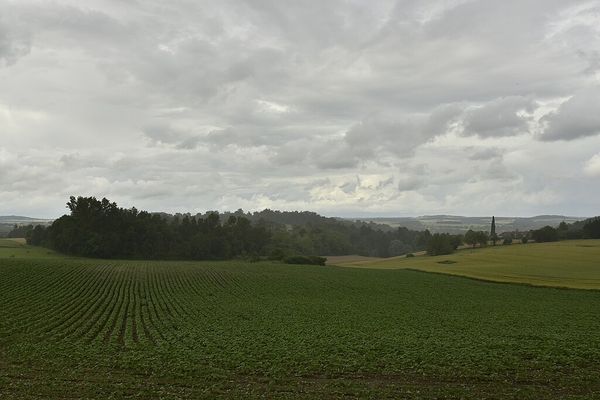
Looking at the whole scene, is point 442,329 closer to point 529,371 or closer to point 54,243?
point 529,371

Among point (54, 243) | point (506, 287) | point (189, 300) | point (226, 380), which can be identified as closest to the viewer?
point (226, 380)

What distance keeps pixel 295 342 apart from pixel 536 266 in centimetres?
7006

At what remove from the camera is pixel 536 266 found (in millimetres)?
85125

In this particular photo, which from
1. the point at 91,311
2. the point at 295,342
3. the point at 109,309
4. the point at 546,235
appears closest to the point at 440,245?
the point at 546,235

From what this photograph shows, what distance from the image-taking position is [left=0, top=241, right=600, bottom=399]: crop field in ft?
68.1

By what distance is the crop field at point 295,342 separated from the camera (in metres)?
20.8

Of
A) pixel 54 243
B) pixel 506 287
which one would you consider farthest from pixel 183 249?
pixel 506 287

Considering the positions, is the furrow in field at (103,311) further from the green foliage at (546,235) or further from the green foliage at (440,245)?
the green foliage at (546,235)

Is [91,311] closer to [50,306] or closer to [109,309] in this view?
[109,309]

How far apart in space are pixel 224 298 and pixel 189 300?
4315 millimetres

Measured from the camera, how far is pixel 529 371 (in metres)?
22.8

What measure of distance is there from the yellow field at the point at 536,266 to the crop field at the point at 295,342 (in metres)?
9.06

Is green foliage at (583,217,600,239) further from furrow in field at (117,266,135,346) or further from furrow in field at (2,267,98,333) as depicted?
furrow in field at (2,267,98,333)

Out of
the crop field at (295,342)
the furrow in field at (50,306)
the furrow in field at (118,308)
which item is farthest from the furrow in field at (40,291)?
the furrow in field at (118,308)
